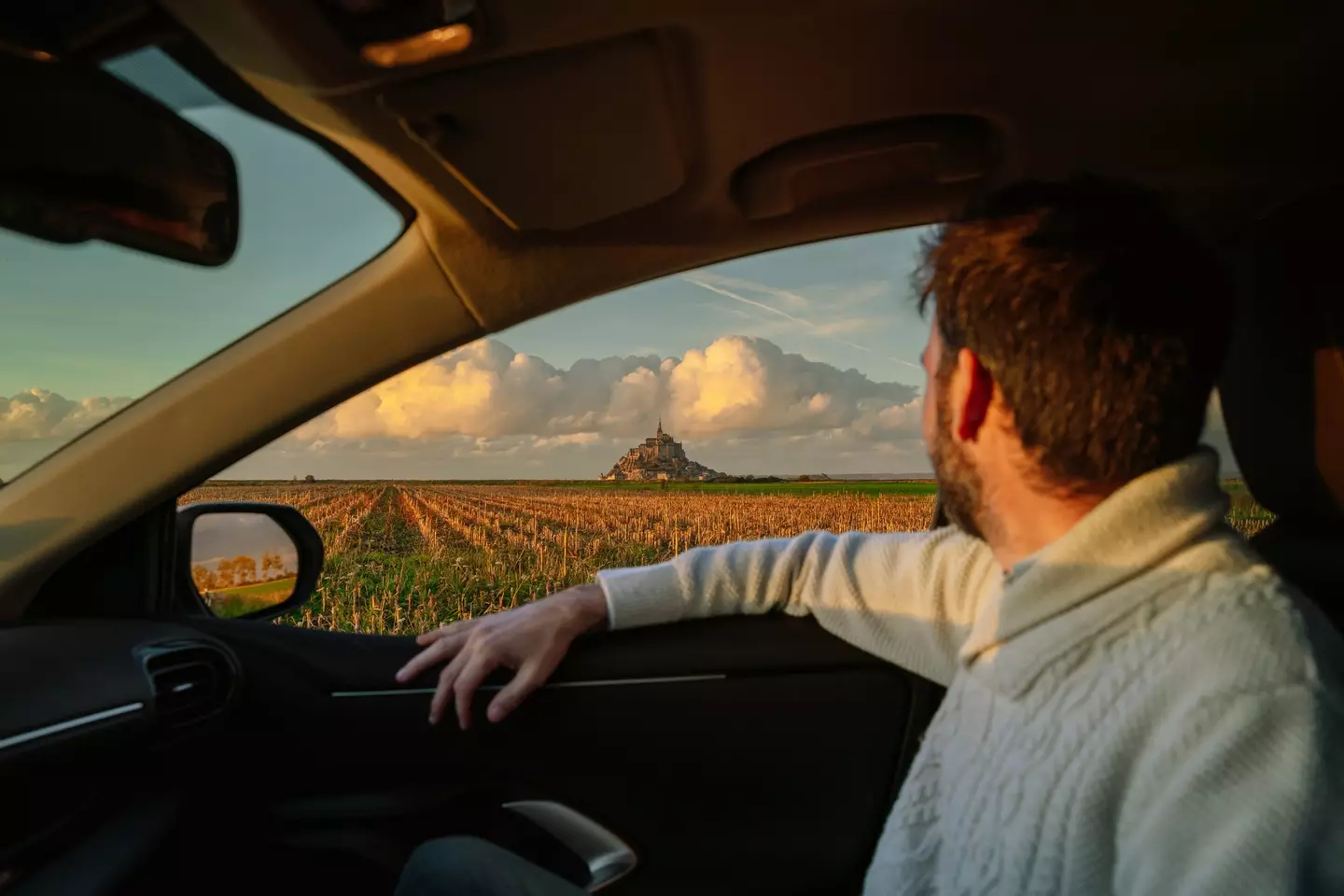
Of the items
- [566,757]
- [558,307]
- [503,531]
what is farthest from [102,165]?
[503,531]

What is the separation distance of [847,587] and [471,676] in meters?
0.84

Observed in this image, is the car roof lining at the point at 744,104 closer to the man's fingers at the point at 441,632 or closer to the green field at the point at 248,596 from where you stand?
the man's fingers at the point at 441,632

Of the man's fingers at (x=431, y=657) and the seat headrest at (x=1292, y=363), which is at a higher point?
the seat headrest at (x=1292, y=363)

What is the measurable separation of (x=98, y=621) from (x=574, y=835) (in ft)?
3.64

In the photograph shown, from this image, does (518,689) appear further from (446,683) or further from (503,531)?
(503,531)

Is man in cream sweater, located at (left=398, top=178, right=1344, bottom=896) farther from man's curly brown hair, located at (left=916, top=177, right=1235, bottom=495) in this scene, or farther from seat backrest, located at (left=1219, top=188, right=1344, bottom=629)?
seat backrest, located at (left=1219, top=188, right=1344, bottom=629)

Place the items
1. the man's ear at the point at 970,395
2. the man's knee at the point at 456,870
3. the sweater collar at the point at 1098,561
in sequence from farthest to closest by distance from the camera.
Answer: the man's knee at the point at 456,870
the man's ear at the point at 970,395
the sweater collar at the point at 1098,561

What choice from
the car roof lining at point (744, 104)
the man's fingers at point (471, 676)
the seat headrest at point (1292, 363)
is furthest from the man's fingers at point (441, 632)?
the seat headrest at point (1292, 363)

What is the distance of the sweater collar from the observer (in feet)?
4.07

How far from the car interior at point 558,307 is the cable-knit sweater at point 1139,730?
48 cm

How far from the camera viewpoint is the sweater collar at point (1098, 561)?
1241 mm

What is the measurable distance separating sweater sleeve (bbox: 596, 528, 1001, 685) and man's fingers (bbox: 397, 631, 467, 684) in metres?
0.35

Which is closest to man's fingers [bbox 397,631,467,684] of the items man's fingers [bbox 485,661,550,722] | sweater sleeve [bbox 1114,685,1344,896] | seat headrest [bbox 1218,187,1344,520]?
man's fingers [bbox 485,661,550,722]

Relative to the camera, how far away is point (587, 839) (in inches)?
83.9
